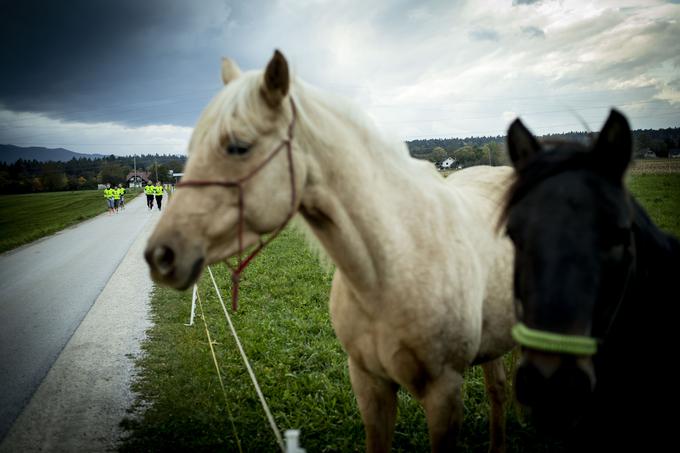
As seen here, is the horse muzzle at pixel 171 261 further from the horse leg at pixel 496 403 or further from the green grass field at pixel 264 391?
the horse leg at pixel 496 403

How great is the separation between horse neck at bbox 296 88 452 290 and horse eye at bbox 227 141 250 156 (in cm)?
28

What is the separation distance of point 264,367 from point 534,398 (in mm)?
4241

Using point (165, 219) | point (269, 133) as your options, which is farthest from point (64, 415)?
point (269, 133)

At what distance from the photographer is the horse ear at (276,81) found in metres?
1.68

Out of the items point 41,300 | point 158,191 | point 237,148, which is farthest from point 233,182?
point 158,191

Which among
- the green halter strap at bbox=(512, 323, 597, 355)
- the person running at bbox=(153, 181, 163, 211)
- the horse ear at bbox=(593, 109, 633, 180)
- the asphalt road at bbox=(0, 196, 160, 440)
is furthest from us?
the person running at bbox=(153, 181, 163, 211)

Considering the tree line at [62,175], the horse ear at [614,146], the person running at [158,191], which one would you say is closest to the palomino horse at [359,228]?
the horse ear at [614,146]

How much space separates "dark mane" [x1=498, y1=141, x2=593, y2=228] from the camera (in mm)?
1485

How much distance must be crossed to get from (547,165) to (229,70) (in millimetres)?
1686

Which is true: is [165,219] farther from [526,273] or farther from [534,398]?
[534,398]

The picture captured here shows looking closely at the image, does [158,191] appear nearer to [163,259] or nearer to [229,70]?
[229,70]

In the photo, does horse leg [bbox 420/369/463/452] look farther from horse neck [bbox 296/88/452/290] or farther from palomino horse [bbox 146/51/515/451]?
horse neck [bbox 296/88/452/290]

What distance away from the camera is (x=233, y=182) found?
5.69 ft

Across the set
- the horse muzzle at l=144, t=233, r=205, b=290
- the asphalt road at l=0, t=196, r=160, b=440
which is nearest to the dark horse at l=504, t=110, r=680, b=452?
the horse muzzle at l=144, t=233, r=205, b=290
